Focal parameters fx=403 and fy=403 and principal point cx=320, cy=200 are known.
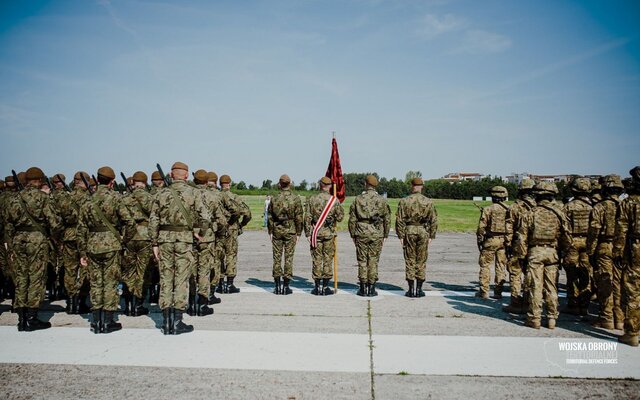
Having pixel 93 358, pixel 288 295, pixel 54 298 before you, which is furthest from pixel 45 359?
pixel 288 295

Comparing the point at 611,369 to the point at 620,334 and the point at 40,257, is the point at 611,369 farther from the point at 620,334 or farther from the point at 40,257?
the point at 40,257

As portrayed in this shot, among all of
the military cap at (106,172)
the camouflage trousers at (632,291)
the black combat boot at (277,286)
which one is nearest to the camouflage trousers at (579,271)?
the camouflage trousers at (632,291)

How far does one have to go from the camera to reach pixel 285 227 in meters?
8.75

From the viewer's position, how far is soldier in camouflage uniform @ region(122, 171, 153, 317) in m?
6.95

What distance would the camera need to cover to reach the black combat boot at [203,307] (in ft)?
22.8

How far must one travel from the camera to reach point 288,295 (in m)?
8.52

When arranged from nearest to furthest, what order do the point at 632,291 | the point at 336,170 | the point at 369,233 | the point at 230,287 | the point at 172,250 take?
the point at 632,291 → the point at 172,250 → the point at 369,233 → the point at 230,287 → the point at 336,170

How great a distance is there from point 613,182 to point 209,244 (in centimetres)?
665

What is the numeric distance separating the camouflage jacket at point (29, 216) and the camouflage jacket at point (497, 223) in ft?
26.1

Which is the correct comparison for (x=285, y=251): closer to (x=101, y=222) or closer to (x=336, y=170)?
(x=336, y=170)

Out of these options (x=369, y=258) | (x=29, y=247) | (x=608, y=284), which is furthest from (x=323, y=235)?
(x=29, y=247)

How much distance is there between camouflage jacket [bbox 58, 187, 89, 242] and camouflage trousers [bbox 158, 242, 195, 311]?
104 inches

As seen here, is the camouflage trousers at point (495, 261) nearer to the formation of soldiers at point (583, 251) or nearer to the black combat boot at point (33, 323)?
the formation of soldiers at point (583, 251)

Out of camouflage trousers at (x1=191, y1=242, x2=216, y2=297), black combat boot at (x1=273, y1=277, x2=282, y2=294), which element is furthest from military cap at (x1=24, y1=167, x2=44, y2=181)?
black combat boot at (x1=273, y1=277, x2=282, y2=294)
